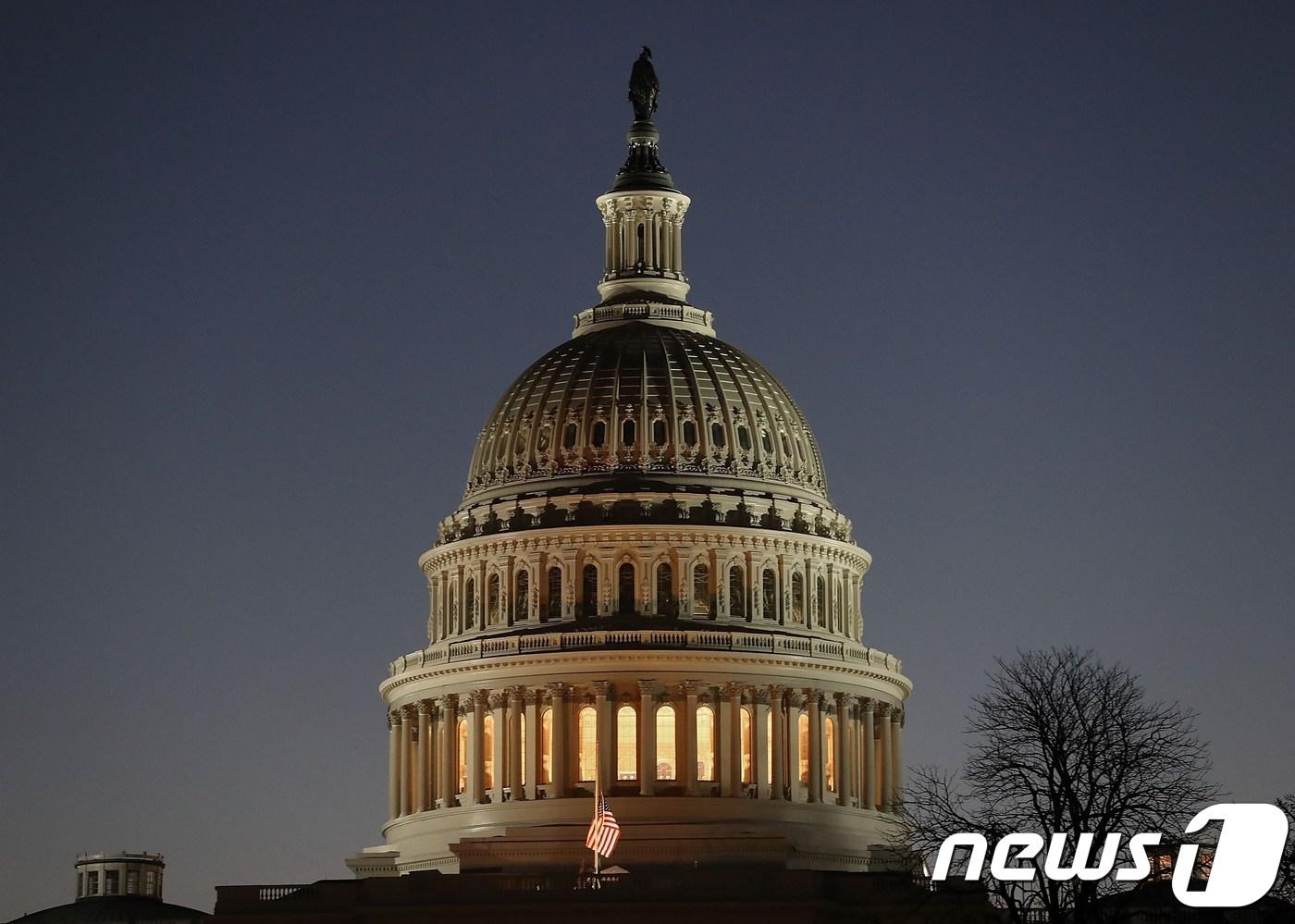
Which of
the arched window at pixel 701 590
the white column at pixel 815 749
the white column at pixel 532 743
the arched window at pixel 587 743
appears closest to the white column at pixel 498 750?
the white column at pixel 532 743

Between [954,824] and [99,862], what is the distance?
66.2m

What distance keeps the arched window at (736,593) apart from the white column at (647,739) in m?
6.85

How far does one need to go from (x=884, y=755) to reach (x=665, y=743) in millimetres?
12756

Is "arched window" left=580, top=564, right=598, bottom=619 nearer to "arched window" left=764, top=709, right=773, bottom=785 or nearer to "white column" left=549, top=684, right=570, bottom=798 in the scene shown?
"white column" left=549, top=684, right=570, bottom=798

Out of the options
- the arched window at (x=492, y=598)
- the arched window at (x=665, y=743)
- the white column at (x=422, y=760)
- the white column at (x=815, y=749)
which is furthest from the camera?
the arched window at (x=492, y=598)

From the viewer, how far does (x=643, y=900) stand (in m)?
157

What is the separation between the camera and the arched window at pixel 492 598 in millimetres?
183750

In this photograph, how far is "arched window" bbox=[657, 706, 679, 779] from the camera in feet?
583

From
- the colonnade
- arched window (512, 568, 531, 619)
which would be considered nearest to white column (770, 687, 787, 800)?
the colonnade

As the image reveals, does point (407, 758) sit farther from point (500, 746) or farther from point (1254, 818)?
point (1254, 818)

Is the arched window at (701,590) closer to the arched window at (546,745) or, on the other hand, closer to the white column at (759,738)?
the white column at (759,738)

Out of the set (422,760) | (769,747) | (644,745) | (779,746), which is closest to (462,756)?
(422,760)

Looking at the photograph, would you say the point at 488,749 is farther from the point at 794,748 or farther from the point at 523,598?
the point at 794,748

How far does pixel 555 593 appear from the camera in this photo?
600 ft
